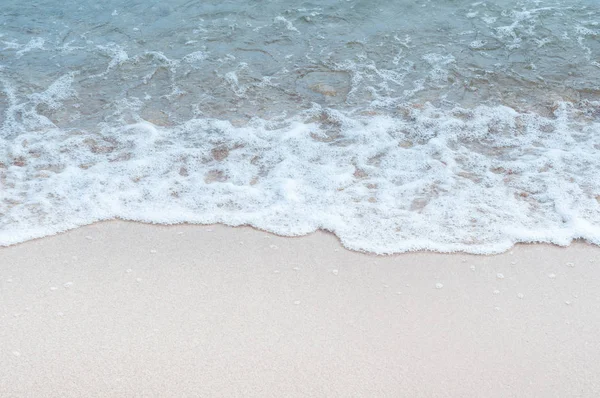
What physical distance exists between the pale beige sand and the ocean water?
0.18m

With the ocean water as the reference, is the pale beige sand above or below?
above

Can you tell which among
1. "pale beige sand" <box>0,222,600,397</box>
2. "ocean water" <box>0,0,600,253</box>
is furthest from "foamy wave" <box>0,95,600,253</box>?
"pale beige sand" <box>0,222,600,397</box>

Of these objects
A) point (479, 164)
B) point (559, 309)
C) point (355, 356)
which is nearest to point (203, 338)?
point (355, 356)

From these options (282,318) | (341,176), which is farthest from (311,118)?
(282,318)

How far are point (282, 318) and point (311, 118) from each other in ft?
7.60

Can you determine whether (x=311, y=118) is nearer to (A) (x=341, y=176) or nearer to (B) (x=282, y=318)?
(A) (x=341, y=176)

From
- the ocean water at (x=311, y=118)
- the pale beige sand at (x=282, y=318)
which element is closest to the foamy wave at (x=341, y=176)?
the ocean water at (x=311, y=118)

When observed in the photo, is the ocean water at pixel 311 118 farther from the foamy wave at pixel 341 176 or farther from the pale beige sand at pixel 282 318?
the pale beige sand at pixel 282 318

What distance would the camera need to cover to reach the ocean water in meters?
3.62

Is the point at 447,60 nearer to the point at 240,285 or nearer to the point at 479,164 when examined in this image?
the point at 479,164

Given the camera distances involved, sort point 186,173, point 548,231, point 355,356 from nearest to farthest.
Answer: point 355,356 < point 548,231 < point 186,173

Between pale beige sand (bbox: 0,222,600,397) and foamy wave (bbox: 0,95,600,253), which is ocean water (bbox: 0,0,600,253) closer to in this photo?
foamy wave (bbox: 0,95,600,253)

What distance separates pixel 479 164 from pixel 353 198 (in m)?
1.01

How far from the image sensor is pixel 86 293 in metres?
3.00
